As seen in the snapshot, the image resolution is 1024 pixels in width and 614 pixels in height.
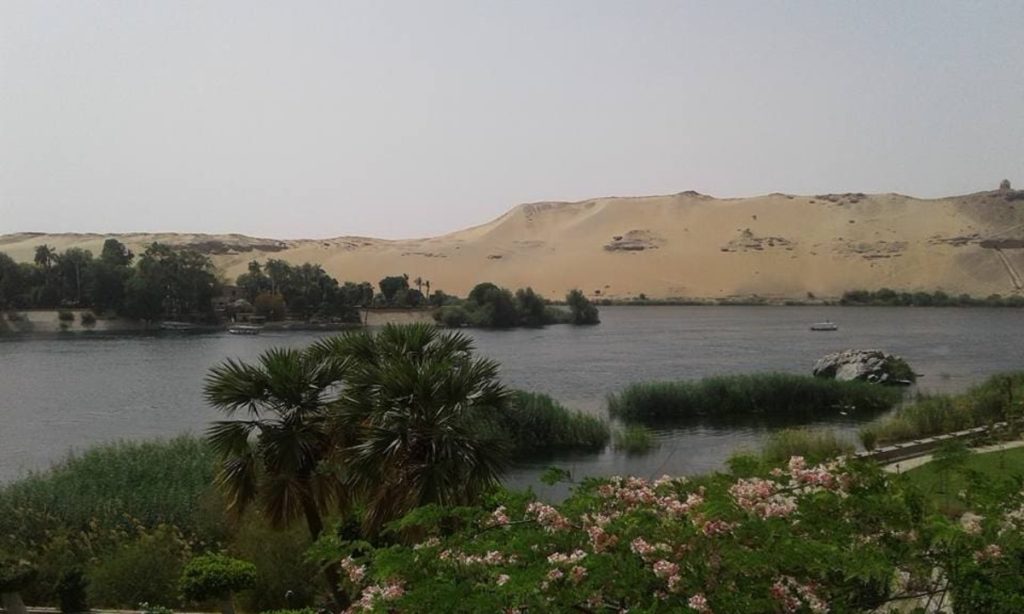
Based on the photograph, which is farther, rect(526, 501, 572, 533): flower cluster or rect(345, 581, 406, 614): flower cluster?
rect(526, 501, 572, 533): flower cluster

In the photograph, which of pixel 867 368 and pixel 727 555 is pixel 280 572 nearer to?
pixel 727 555

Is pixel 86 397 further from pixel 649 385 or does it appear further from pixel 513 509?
pixel 513 509

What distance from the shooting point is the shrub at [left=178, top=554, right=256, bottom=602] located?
7.60 meters

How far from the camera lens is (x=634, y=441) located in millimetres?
21422

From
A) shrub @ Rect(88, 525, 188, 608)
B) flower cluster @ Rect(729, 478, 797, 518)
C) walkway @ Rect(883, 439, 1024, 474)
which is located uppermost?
flower cluster @ Rect(729, 478, 797, 518)

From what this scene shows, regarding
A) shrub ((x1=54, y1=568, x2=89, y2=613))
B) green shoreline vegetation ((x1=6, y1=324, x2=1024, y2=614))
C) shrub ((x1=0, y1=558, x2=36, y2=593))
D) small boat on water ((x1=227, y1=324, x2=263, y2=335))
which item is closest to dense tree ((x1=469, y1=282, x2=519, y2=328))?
small boat on water ((x1=227, y1=324, x2=263, y2=335))

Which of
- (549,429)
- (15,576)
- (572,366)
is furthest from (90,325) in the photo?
(15,576)

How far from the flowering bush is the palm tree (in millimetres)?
3467

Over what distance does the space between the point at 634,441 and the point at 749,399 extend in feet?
23.3

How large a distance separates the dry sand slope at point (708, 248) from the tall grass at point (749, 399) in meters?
76.9

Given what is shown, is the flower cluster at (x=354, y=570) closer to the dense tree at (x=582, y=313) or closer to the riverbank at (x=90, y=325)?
the riverbank at (x=90, y=325)

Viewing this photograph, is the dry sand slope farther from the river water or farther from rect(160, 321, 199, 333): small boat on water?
rect(160, 321, 199, 333): small boat on water

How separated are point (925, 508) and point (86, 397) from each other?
108ft

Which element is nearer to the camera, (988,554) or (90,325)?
(988,554)
